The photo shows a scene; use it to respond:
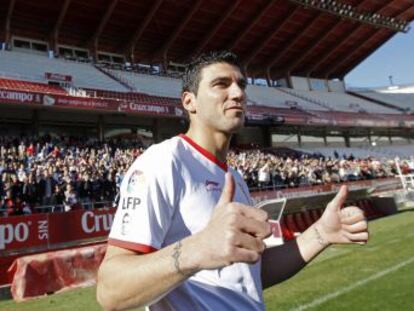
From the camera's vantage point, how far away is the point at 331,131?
160 ft

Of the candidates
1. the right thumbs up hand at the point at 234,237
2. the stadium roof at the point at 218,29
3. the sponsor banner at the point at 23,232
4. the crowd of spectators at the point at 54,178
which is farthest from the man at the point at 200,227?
the stadium roof at the point at 218,29

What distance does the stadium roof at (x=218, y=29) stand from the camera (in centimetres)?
3352

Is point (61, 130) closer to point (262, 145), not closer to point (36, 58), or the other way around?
point (36, 58)

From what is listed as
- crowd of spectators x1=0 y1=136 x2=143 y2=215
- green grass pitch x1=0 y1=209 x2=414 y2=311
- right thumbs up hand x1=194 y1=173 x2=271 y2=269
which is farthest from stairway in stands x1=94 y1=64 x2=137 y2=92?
right thumbs up hand x1=194 y1=173 x2=271 y2=269

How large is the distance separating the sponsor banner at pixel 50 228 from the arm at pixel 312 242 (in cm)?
939

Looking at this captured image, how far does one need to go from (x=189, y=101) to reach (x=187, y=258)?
96 centimetres

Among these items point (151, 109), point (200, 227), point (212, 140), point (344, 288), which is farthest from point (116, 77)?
point (200, 227)

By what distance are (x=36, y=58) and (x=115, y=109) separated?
825 cm

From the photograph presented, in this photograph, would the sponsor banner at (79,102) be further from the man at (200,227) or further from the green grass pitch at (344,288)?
the man at (200,227)

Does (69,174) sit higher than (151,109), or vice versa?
(151,109)

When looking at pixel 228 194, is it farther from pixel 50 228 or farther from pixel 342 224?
pixel 50 228

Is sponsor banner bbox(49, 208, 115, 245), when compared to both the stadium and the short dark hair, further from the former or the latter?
the short dark hair

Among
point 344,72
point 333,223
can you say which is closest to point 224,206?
point 333,223

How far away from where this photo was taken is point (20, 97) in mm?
23219
